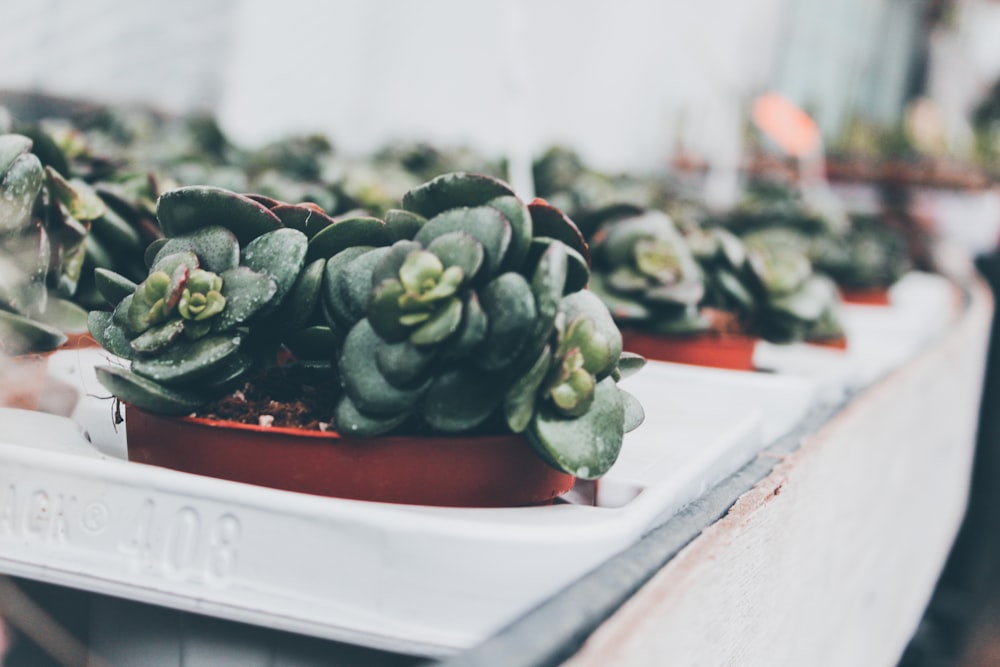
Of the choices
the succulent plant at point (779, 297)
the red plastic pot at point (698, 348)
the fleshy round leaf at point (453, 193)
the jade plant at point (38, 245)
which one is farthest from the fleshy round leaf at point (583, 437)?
the succulent plant at point (779, 297)

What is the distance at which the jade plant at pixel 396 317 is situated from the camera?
19.1 inches

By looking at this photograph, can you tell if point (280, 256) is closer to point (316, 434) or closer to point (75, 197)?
point (316, 434)

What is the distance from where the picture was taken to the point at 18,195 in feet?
2.02

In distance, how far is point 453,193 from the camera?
54 centimetres

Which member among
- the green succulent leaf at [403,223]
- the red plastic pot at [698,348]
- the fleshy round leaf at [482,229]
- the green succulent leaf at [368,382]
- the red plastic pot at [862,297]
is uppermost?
Result: the fleshy round leaf at [482,229]

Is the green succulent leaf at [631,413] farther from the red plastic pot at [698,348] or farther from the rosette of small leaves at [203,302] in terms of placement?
the red plastic pot at [698,348]

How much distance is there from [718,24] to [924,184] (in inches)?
51.3

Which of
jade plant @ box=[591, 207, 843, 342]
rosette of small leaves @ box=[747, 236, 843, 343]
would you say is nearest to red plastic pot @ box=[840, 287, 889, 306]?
jade plant @ box=[591, 207, 843, 342]

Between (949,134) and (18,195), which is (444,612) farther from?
(949,134)

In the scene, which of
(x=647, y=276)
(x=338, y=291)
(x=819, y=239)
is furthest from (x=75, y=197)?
(x=819, y=239)

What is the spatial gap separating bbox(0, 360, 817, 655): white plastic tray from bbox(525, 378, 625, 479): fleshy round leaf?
26mm

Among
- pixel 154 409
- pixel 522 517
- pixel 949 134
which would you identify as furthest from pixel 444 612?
pixel 949 134

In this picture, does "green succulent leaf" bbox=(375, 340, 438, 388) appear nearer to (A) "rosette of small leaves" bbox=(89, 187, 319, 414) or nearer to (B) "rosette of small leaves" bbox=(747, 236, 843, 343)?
(A) "rosette of small leaves" bbox=(89, 187, 319, 414)

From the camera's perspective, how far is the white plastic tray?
1.48ft
